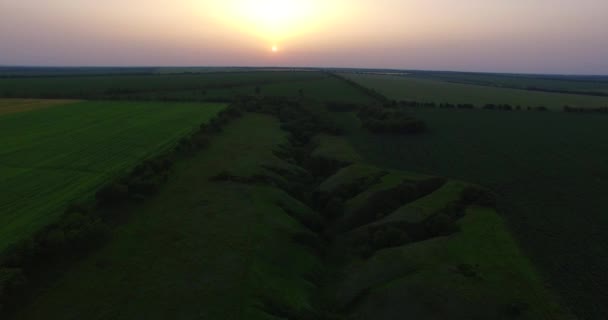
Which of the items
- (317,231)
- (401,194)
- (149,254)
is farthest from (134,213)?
(401,194)

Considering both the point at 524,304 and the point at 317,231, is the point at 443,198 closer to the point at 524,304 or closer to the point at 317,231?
the point at 317,231

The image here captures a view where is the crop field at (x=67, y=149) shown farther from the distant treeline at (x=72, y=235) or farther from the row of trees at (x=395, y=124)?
the row of trees at (x=395, y=124)

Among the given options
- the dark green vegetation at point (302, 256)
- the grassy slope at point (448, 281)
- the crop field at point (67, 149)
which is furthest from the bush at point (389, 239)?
the crop field at point (67, 149)

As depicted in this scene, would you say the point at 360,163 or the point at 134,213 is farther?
the point at 360,163

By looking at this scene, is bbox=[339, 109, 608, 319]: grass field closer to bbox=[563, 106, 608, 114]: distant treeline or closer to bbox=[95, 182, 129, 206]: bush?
bbox=[563, 106, 608, 114]: distant treeline

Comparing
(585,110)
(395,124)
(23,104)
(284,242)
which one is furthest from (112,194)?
(585,110)

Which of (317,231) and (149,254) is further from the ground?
(149,254)

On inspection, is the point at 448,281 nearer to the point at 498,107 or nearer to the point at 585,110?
the point at 498,107
